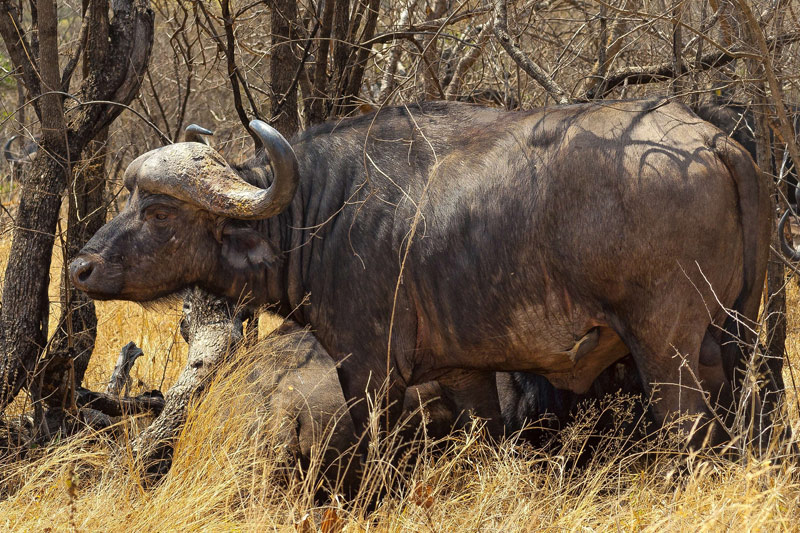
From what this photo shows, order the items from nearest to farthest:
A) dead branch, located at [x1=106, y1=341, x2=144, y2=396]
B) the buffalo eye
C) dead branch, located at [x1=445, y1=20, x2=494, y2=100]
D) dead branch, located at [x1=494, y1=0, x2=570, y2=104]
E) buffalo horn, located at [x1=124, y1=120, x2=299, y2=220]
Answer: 1. buffalo horn, located at [x1=124, y1=120, x2=299, y2=220]
2. the buffalo eye
3. dead branch, located at [x1=494, y1=0, x2=570, y2=104]
4. dead branch, located at [x1=106, y1=341, x2=144, y2=396]
5. dead branch, located at [x1=445, y1=20, x2=494, y2=100]

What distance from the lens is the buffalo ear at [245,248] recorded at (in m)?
4.50

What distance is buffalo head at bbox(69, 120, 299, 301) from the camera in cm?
430

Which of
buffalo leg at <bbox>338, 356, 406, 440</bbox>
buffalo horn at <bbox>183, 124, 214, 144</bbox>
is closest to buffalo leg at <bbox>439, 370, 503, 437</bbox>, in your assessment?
buffalo leg at <bbox>338, 356, 406, 440</bbox>

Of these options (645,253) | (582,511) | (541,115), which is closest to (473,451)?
(582,511)

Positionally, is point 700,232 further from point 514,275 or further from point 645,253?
point 514,275

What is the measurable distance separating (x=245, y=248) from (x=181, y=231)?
Result: 32cm

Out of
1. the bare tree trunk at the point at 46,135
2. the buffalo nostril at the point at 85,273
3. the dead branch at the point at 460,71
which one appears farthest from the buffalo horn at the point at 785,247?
the bare tree trunk at the point at 46,135

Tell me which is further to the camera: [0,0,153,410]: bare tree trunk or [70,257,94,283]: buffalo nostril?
[0,0,153,410]: bare tree trunk

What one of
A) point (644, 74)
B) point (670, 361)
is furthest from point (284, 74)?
point (670, 361)

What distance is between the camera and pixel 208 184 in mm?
4316

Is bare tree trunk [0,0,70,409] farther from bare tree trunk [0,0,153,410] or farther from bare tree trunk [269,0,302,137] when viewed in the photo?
bare tree trunk [269,0,302,137]

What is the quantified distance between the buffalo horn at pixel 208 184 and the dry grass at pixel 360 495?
0.91m

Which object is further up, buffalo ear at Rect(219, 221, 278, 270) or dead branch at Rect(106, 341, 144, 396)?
buffalo ear at Rect(219, 221, 278, 270)

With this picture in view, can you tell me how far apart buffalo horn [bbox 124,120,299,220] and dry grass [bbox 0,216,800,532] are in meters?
0.91
